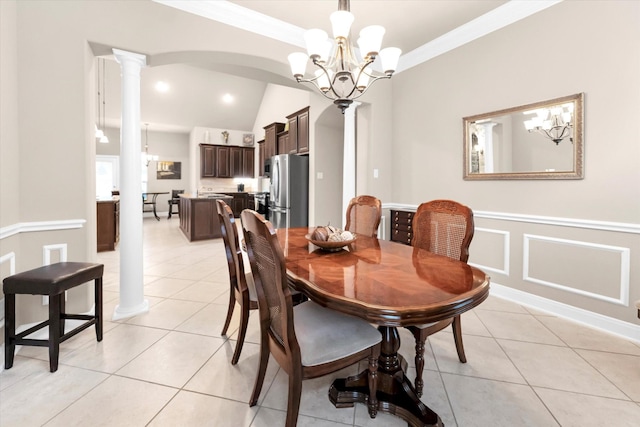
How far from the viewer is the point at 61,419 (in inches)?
54.2

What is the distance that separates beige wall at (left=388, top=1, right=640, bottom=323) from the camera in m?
2.22

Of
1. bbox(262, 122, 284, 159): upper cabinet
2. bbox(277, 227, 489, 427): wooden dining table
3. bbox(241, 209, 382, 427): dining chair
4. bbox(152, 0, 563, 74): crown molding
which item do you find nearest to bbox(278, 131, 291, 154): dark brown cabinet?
bbox(262, 122, 284, 159): upper cabinet

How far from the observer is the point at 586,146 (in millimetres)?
2408

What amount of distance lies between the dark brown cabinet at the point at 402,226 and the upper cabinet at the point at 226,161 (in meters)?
6.58

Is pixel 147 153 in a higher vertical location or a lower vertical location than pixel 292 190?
higher

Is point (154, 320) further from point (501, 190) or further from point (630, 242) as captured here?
point (630, 242)

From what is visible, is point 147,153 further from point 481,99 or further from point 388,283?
point 388,283

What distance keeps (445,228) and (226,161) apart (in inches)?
329

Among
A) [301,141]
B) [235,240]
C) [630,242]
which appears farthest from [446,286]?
[301,141]

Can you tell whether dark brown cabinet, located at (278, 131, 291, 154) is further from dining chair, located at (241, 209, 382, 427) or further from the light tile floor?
dining chair, located at (241, 209, 382, 427)

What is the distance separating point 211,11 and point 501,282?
3828 mm

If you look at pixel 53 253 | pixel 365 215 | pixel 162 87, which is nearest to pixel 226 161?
pixel 162 87

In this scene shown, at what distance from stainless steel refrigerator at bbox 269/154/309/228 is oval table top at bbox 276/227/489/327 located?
143 inches

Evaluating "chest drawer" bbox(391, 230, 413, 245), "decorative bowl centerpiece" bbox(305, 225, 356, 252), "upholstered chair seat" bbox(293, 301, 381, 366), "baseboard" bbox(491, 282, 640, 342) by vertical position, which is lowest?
"baseboard" bbox(491, 282, 640, 342)
